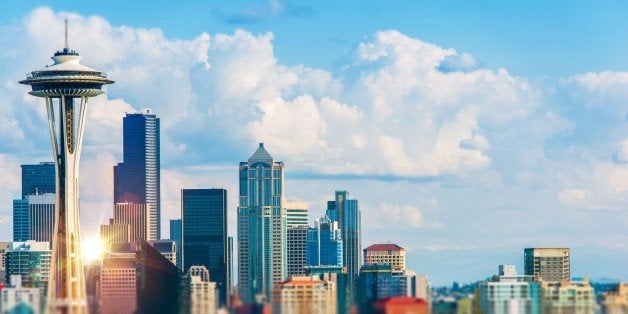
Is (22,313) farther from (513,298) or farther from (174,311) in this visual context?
(513,298)

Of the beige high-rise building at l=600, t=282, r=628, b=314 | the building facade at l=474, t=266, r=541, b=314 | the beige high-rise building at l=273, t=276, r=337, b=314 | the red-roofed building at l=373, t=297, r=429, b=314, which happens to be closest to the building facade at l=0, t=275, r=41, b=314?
the beige high-rise building at l=273, t=276, r=337, b=314

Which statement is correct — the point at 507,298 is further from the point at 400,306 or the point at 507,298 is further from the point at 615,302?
the point at 400,306

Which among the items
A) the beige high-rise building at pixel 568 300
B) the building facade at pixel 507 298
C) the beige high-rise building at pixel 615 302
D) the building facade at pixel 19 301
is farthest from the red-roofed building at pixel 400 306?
the building facade at pixel 19 301

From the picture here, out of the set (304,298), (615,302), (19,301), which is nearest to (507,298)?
(615,302)

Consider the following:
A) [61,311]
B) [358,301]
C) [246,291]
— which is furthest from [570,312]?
[61,311]

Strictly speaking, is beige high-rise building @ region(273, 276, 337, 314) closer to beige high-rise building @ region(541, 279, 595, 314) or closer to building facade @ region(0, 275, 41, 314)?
beige high-rise building @ region(541, 279, 595, 314)
